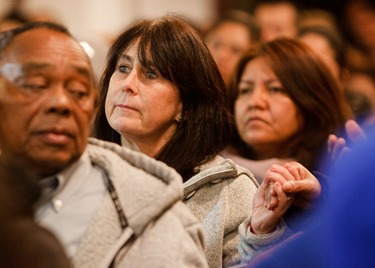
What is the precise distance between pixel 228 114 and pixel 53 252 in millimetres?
1243

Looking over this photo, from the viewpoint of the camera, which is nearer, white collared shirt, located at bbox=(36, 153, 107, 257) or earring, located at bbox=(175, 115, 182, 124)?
white collared shirt, located at bbox=(36, 153, 107, 257)

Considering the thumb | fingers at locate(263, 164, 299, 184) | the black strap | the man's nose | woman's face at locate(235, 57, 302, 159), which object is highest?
the man's nose

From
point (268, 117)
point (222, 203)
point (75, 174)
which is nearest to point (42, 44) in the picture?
point (75, 174)

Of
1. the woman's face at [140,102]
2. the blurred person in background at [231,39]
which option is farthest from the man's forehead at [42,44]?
the blurred person in background at [231,39]

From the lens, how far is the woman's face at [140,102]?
2.58 metres

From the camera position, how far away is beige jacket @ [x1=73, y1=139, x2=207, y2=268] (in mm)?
1756

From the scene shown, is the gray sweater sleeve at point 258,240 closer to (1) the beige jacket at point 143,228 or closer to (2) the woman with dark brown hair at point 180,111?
(2) the woman with dark brown hair at point 180,111

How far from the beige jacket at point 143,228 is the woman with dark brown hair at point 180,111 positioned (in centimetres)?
60

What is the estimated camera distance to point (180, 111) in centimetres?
269

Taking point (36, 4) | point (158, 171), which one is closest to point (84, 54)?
point (158, 171)

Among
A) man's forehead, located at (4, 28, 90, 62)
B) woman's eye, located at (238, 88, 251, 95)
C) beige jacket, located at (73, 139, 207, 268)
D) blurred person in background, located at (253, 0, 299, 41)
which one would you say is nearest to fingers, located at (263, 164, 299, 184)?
beige jacket, located at (73, 139, 207, 268)

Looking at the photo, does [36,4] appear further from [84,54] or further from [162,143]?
[84,54]

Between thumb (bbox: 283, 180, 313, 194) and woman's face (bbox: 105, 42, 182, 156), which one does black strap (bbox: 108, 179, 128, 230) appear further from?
woman's face (bbox: 105, 42, 182, 156)

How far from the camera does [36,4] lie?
268 inches
